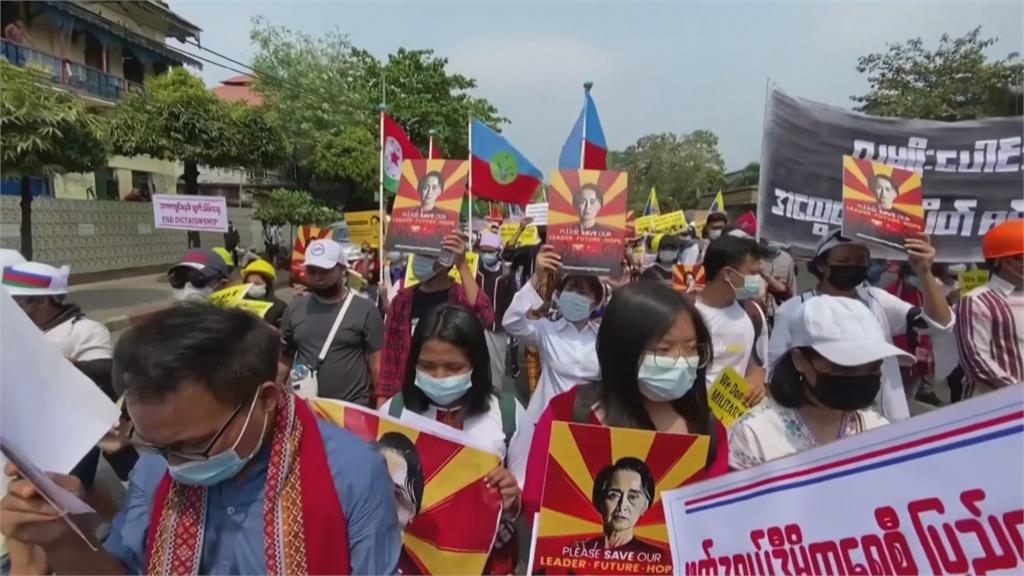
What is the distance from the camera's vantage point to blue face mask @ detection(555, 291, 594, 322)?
3361 millimetres

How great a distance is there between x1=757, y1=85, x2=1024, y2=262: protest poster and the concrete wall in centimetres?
1586

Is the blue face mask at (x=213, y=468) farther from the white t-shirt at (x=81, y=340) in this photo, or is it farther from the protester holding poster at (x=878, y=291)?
the protester holding poster at (x=878, y=291)

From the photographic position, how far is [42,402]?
1.21m

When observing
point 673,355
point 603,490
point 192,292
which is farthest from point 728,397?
point 192,292

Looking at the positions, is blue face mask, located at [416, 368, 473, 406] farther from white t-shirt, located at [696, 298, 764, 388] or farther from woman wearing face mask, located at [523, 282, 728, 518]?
white t-shirt, located at [696, 298, 764, 388]

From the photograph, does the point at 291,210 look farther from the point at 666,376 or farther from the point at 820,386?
the point at 820,386

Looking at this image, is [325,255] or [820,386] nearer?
[820,386]

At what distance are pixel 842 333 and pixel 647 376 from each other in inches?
20.9

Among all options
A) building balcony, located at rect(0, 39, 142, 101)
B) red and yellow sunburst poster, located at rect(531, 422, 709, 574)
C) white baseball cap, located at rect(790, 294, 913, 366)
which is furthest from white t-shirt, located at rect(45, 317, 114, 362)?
building balcony, located at rect(0, 39, 142, 101)

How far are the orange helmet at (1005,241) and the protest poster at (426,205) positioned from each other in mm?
2546

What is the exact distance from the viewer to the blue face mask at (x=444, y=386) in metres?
2.25

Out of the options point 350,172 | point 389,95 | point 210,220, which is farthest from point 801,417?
point 389,95

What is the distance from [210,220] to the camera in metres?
8.20

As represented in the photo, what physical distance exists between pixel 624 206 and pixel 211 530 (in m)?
2.44
